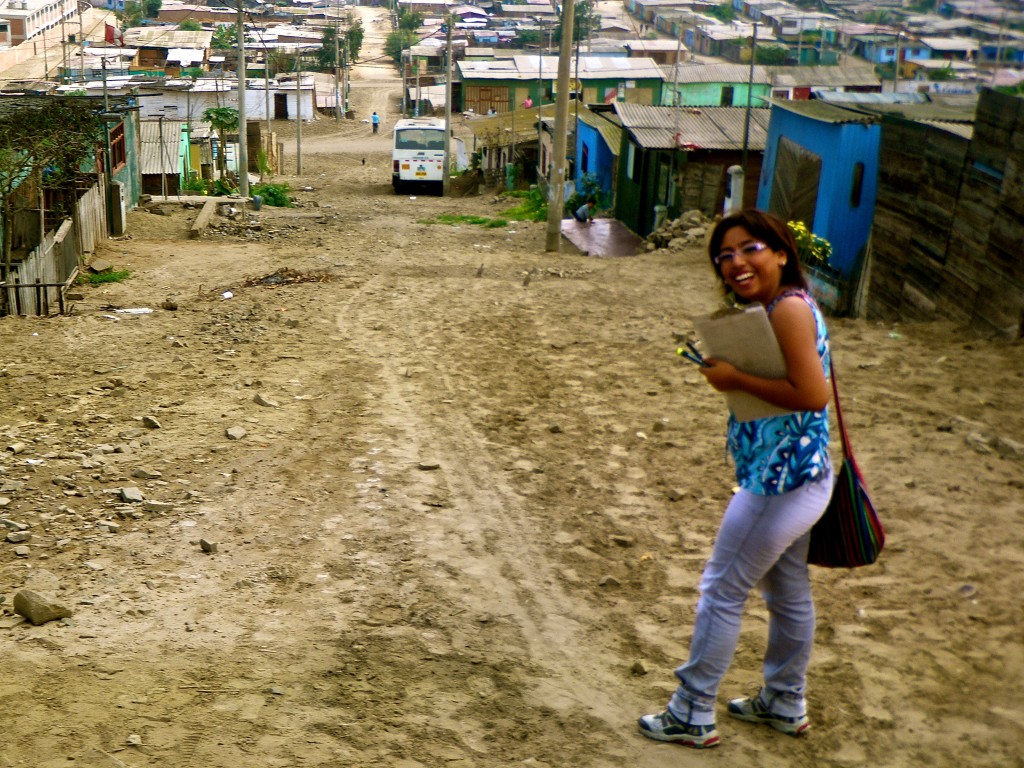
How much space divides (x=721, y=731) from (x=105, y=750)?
1.88 meters

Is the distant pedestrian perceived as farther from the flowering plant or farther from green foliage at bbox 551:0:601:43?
green foliage at bbox 551:0:601:43

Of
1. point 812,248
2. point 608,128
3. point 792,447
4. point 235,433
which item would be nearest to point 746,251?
point 792,447

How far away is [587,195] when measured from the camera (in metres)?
25.7

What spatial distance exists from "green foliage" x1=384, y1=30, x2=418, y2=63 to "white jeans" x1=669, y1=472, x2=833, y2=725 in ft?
255

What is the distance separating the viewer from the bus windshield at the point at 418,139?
32.1 m

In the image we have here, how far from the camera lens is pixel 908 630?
Answer: 13.2 ft

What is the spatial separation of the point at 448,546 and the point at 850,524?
2.26m

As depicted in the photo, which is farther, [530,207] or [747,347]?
[530,207]

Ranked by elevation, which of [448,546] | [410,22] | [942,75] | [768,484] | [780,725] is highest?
[410,22]

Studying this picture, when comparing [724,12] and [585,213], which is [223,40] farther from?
[585,213]

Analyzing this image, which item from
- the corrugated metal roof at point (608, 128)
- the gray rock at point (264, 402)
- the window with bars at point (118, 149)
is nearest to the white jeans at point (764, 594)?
the gray rock at point (264, 402)

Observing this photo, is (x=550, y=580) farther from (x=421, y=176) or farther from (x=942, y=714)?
(x=421, y=176)

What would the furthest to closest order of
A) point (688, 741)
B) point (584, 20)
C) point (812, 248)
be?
1. point (584, 20)
2. point (812, 248)
3. point (688, 741)

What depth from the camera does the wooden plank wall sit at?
829cm
